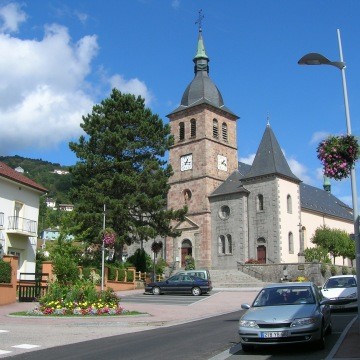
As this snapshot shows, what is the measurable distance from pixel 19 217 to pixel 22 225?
1.90 feet

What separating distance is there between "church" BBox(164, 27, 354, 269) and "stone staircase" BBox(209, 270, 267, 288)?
3.47 metres

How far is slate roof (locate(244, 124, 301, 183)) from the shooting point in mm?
52062

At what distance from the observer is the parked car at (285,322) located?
393 inches

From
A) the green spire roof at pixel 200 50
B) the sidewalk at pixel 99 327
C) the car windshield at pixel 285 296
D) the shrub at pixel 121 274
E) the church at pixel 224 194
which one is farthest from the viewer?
the green spire roof at pixel 200 50

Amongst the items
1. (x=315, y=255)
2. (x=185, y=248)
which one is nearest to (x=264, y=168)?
(x=315, y=255)

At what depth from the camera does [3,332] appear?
14039mm

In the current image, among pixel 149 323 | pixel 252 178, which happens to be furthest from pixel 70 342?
pixel 252 178

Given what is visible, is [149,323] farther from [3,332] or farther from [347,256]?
[347,256]

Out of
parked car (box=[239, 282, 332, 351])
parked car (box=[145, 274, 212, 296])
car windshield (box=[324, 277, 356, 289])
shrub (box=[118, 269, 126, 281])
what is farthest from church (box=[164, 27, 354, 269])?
parked car (box=[239, 282, 332, 351])

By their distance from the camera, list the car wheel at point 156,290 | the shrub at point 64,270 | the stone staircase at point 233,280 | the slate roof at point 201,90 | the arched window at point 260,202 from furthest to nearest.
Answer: the slate roof at point 201,90 → the arched window at point 260,202 → the stone staircase at point 233,280 → the car wheel at point 156,290 → the shrub at point 64,270

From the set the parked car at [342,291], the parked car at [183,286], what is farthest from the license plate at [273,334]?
the parked car at [183,286]

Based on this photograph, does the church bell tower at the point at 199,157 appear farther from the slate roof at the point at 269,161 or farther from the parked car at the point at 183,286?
the parked car at the point at 183,286

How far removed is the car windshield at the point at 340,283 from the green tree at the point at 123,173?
19.4 m

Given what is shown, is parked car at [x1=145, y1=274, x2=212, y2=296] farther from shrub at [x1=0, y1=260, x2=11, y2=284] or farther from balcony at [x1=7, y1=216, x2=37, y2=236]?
shrub at [x1=0, y1=260, x2=11, y2=284]
